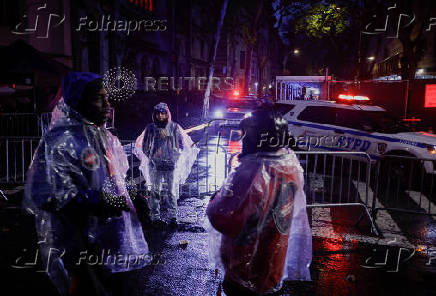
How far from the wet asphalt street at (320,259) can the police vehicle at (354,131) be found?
219cm

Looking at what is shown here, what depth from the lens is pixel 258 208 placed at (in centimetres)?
216

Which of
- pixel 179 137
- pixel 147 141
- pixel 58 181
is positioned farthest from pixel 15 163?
pixel 58 181

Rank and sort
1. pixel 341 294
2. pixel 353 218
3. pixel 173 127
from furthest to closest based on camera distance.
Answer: pixel 353 218
pixel 173 127
pixel 341 294

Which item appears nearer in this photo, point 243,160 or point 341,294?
point 243,160

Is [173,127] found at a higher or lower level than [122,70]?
lower

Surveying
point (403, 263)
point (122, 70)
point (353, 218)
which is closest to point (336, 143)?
point (353, 218)

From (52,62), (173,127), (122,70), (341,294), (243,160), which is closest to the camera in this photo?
(243,160)

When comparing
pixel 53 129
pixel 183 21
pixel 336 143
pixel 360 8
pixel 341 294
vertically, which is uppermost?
pixel 183 21

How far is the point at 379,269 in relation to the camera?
4.41 meters

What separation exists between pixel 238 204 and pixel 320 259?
9.95ft

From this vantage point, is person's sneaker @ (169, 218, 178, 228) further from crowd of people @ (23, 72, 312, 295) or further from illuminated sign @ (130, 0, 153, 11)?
illuminated sign @ (130, 0, 153, 11)

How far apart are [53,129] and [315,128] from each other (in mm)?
8463

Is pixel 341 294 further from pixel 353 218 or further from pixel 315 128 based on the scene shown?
pixel 315 128

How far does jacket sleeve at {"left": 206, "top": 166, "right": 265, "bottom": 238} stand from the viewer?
2109 millimetres
